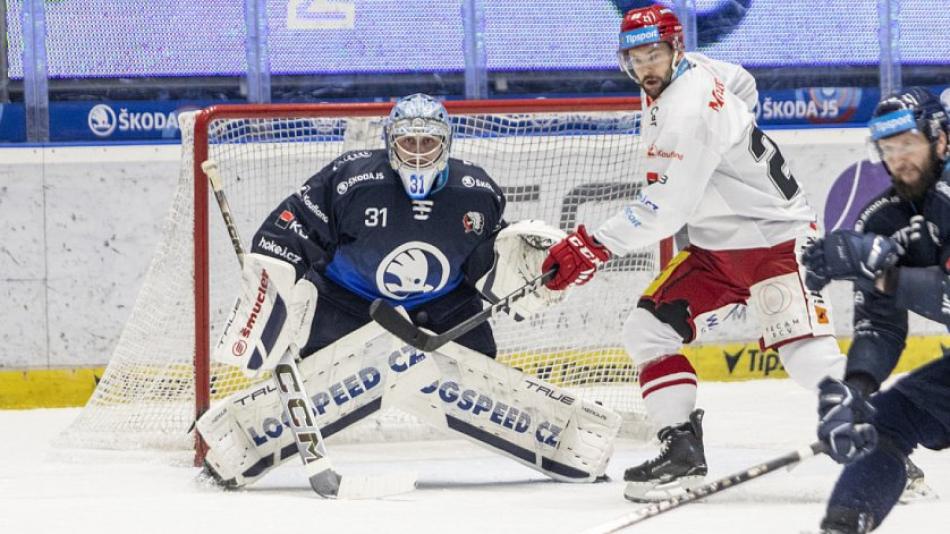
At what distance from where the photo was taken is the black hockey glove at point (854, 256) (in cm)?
296

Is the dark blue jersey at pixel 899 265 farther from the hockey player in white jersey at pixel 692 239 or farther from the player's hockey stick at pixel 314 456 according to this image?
the player's hockey stick at pixel 314 456

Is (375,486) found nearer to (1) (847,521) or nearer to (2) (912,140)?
(1) (847,521)

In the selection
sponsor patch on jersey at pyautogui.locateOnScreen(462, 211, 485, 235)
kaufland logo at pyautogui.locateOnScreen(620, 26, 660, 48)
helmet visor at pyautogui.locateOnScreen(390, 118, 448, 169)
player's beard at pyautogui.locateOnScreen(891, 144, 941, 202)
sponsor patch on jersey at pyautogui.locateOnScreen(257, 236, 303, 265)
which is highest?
kaufland logo at pyautogui.locateOnScreen(620, 26, 660, 48)

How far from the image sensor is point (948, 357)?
305 cm

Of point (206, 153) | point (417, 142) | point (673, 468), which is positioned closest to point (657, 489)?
point (673, 468)

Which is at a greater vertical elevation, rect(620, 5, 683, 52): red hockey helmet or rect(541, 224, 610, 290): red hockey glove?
rect(620, 5, 683, 52): red hockey helmet

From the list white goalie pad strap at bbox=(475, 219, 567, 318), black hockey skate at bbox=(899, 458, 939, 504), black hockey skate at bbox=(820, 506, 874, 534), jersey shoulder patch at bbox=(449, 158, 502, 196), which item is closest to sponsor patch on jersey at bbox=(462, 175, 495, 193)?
jersey shoulder patch at bbox=(449, 158, 502, 196)

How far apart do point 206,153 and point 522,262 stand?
0.96 meters

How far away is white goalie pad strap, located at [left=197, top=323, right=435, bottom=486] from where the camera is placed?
428cm

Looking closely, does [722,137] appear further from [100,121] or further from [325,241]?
[100,121]

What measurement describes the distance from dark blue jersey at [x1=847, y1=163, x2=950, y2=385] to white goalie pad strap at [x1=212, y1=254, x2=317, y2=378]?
1527 millimetres

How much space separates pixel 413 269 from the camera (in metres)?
4.36

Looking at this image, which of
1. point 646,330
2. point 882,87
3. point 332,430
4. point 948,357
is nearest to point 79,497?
point 332,430

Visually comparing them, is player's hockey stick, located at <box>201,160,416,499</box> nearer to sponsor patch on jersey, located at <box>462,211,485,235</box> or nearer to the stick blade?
the stick blade
